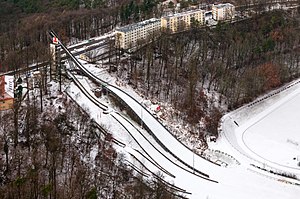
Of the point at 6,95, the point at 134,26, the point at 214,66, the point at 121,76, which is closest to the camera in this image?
the point at 6,95

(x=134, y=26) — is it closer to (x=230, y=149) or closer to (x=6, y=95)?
(x=6, y=95)

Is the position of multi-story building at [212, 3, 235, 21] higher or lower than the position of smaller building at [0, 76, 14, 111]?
higher

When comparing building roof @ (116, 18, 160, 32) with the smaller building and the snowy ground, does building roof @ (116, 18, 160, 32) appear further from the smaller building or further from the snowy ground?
the smaller building

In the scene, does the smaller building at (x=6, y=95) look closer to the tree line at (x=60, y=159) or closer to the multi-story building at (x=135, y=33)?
the tree line at (x=60, y=159)

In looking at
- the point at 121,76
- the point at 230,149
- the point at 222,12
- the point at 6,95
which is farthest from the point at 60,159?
the point at 222,12

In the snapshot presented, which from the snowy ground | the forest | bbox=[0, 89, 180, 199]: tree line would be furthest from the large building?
bbox=[0, 89, 180, 199]: tree line

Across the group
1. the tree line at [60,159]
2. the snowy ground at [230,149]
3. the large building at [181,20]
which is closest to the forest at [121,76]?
the tree line at [60,159]

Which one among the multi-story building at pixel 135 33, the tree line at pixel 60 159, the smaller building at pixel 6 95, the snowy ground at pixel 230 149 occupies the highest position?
the multi-story building at pixel 135 33
